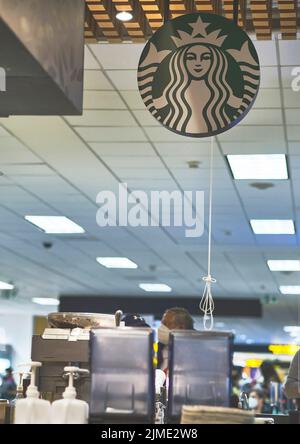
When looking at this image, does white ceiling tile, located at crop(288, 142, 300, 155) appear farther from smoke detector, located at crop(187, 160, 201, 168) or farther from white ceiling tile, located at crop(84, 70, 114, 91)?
white ceiling tile, located at crop(84, 70, 114, 91)

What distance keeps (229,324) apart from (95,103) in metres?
19.3

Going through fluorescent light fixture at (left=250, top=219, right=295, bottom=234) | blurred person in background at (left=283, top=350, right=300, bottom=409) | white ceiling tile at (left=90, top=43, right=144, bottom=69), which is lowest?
blurred person in background at (left=283, top=350, right=300, bottom=409)

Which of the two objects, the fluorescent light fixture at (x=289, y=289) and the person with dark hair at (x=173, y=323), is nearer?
the person with dark hair at (x=173, y=323)

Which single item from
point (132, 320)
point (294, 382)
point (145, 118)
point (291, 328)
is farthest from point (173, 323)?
point (291, 328)

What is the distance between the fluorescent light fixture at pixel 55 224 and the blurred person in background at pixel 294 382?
6.43m

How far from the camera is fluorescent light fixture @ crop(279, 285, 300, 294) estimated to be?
16.0 meters

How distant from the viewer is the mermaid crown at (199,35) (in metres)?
3.47

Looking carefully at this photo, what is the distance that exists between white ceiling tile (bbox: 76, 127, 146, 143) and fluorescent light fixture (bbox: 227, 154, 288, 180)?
1003 mm

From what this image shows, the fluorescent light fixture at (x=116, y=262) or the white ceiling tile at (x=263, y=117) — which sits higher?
the fluorescent light fixture at (x=116, y=262)

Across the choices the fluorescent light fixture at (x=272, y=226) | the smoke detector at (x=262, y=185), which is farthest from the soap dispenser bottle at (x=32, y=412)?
the fluorescent light fixture at (x=272, y=226)

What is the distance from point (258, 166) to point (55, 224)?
390cm

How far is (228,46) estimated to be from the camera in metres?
3.46

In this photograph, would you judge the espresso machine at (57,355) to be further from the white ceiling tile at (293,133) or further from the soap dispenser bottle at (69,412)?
the white ceiling tile at (293,133)

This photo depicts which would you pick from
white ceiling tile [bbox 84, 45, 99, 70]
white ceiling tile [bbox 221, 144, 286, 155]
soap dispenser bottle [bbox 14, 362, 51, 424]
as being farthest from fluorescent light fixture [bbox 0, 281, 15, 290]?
soap dispenser bottle [bbox 14, 362, 51, 424]
